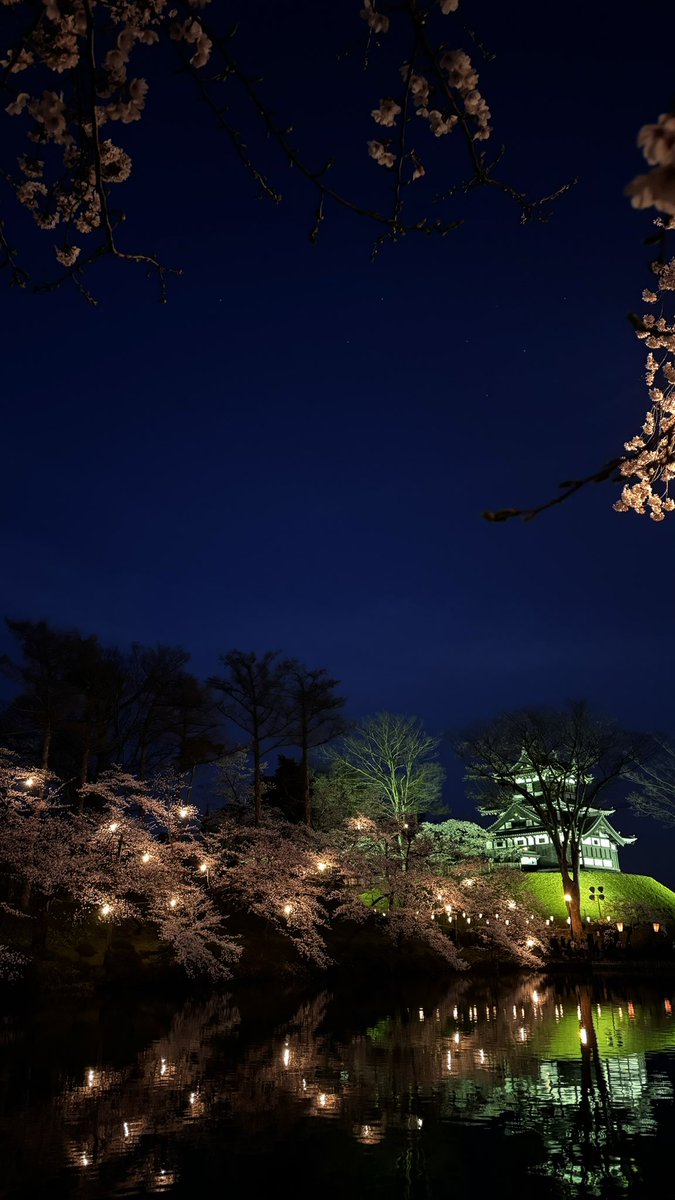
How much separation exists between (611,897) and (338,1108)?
3849 cm

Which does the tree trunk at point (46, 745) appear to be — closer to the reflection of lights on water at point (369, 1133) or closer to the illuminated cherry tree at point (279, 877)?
the illuminated cherry tree at point (279, 877)

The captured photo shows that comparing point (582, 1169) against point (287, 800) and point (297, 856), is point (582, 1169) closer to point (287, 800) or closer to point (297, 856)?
point (297, 856)

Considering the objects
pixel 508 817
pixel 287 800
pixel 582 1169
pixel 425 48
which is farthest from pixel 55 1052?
pixel 508 817

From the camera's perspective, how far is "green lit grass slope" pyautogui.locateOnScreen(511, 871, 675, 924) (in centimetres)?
3859

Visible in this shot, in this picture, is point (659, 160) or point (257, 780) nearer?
point (659, 160)

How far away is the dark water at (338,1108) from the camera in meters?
5.92

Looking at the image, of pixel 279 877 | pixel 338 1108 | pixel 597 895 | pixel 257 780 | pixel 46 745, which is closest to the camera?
pixel 338 1108

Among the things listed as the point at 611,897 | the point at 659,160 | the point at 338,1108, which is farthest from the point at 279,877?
the point at 659,160

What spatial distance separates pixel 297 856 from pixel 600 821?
28.8 metres

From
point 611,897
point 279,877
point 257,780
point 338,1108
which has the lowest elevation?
point 338,1108

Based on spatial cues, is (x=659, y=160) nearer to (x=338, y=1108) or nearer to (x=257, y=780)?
(x=338, y=1108)

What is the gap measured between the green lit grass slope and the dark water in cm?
2582

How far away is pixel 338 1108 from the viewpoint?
8.09m

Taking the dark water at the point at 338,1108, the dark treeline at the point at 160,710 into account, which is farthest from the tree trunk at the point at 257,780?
the dark water at the point at 338,1108
